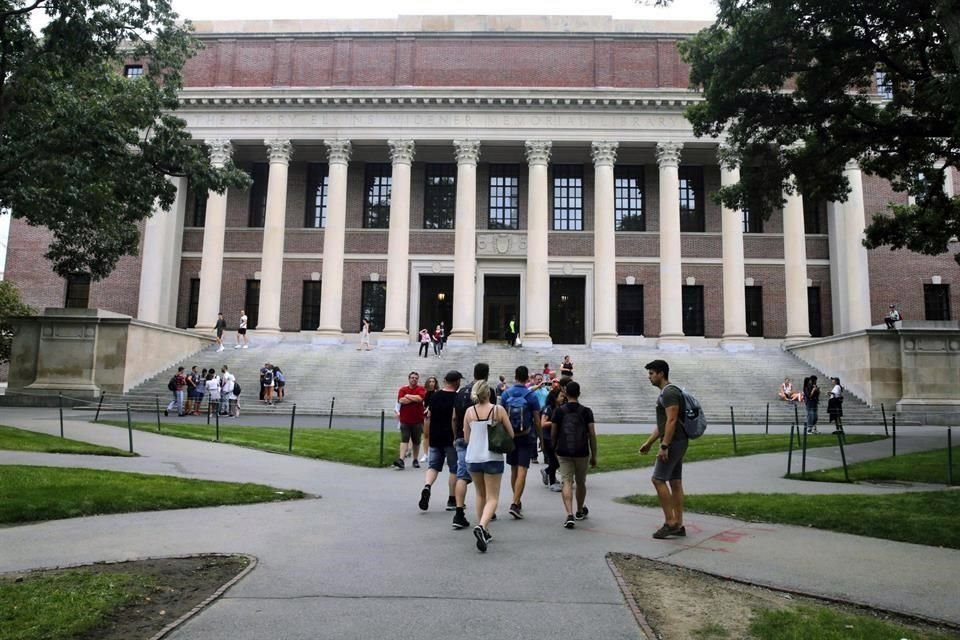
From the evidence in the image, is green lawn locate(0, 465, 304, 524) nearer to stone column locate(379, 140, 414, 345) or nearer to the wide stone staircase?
the wide stone staircase

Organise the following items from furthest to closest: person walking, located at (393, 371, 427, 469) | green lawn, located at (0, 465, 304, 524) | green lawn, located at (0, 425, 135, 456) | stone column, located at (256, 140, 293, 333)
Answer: stone column, located at (256, 140, 293, 333)
green lawn, located at (0, 425, 135, 456)
person walking, located at (393, 371, 427, 469)
green lawn, located at (0, 465, 304, 524)

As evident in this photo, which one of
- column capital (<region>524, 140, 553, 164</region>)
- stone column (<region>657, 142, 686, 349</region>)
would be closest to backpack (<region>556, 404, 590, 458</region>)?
stone column (<region>657, 142, 686, 349</region>)

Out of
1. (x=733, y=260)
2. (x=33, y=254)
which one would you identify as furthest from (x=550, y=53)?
(x=33, y=254)

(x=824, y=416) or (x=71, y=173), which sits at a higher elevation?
(x=71, y=173)

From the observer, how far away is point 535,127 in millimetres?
35719

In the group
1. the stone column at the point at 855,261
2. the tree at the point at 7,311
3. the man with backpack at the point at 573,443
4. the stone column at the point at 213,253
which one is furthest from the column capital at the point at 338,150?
the man with backpack at the point at 573,443

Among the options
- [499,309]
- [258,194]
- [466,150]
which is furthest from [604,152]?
[258,194]

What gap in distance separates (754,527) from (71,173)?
15.6 metres

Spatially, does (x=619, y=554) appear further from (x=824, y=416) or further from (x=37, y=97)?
(x=824, y=416)

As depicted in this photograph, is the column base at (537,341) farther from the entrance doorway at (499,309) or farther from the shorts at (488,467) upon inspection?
the shorts at (488,467)

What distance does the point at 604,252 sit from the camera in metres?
34.6

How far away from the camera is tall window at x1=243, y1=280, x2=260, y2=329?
38.6 m

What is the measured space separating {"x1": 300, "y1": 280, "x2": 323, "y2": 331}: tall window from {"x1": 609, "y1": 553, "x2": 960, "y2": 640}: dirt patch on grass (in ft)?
111

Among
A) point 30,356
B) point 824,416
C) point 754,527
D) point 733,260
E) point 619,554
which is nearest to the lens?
point 619,554
